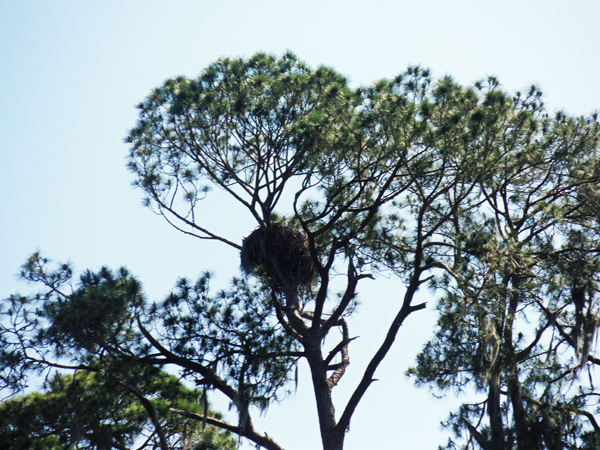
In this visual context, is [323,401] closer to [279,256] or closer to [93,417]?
[279,256]

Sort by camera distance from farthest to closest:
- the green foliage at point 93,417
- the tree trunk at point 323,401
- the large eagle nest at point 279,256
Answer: the large eagle nest at point 279,256, the tree trunk at point 323,401, the green foliage at point 93,417

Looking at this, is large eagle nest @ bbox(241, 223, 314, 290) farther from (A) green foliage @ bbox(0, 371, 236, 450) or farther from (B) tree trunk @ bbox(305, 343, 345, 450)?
(A) green foliage @ bbox(0, 371, 236, 450)

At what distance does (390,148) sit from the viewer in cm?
686

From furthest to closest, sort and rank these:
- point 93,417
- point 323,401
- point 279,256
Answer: point 279,256
point 323,401
point 93,417

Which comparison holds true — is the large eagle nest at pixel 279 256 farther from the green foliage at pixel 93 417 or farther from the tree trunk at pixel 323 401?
the green foliage at pixel 93 417

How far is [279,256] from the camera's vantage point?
7.49 metres

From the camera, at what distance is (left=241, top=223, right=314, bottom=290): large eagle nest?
7.49 meters

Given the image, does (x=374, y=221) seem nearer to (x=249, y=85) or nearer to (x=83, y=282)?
(x=249, y=85)

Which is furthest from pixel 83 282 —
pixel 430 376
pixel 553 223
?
pixel 553 223

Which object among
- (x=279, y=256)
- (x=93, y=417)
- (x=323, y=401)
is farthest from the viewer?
(x=279, y=256)

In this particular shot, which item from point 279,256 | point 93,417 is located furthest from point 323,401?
point 93,417

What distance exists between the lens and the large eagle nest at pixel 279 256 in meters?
7.49

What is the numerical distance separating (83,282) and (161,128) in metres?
2.45

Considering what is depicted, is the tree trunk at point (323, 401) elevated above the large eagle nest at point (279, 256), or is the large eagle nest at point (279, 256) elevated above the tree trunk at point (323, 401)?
the large eagle nest at point (279, 256)
